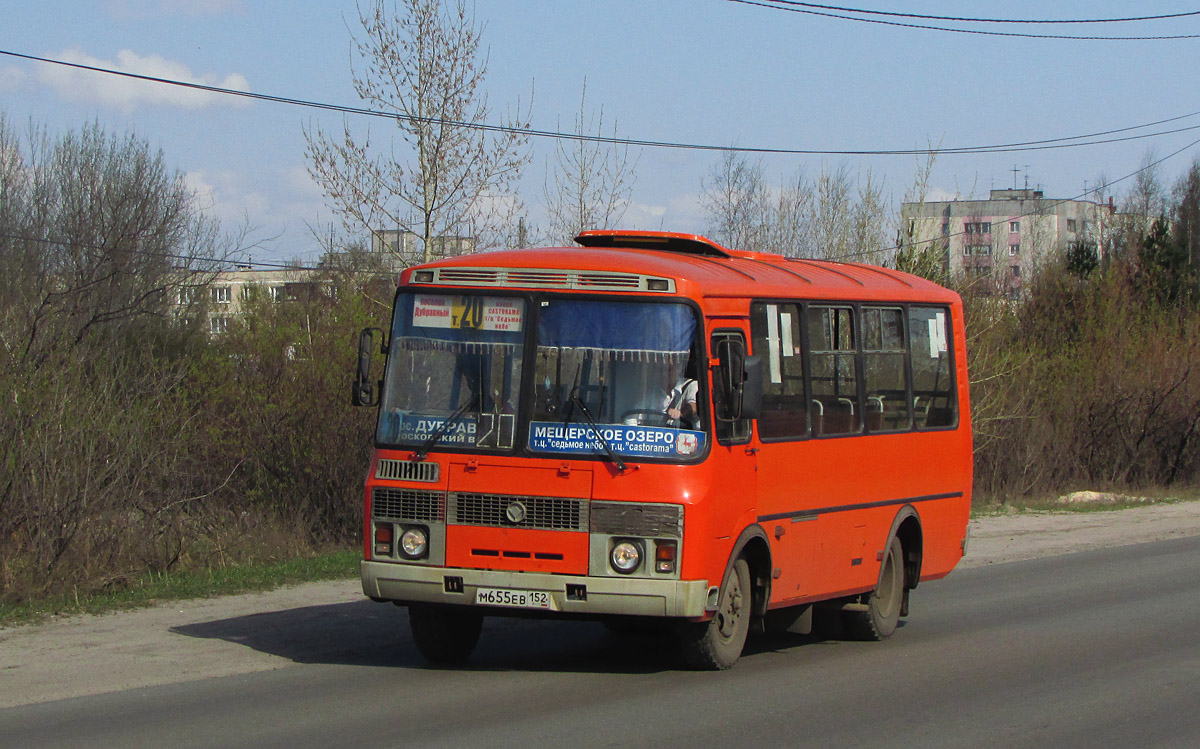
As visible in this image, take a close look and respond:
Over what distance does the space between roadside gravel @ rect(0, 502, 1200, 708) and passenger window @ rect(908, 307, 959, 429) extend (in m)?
4.81

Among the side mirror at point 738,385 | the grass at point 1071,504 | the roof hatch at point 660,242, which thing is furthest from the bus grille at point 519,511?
the grass at point 1071,504

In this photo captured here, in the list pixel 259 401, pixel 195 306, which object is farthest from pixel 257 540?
pixel 195 306

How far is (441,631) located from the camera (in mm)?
9391

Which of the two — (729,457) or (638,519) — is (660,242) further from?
(638,519)

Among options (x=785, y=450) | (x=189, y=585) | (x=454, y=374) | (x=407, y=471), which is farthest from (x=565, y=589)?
(x=189, y=585)

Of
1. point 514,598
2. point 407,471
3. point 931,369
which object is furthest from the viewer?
point 931,369

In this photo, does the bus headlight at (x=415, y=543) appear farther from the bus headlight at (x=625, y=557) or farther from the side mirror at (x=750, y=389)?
the side mirror at (x=750, y=389)

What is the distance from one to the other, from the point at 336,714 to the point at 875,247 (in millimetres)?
27578

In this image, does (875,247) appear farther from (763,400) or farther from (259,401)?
(763,400)

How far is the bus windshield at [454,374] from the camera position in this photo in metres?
8.91

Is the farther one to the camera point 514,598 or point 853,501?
point 853,501

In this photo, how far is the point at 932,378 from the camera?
39.8 ft

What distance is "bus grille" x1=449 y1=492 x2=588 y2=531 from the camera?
8602 millimetres

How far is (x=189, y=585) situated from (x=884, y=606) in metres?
6.28
